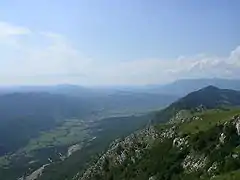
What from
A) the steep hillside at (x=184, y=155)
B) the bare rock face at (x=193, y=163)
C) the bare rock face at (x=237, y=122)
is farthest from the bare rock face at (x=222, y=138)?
the bare rock face at (x=193, y=163)

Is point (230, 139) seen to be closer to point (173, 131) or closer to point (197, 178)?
point (197, 178)

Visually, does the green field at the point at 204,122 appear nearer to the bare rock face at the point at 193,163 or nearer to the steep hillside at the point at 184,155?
the steep hillside at the point at 184,155

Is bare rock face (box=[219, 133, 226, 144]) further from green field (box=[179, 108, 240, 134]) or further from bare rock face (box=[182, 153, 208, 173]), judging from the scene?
green field (box=[179, 108, 240, 134])

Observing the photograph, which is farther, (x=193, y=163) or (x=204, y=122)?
(x=204, y=122)

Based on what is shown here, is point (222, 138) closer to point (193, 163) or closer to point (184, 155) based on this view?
point (193, 163)

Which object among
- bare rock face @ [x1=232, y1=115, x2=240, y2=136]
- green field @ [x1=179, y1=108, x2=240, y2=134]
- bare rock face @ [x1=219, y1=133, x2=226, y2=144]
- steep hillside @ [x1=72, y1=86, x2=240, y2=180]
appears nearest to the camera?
steep hillside @ [x1=72, y1=86, x2=240, y2=180]

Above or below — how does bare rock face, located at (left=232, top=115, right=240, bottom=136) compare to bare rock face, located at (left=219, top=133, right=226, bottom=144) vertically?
above

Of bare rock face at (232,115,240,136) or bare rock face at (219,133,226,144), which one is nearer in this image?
bare rock face at (219,133,226,144)

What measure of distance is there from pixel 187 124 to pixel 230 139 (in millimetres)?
43298

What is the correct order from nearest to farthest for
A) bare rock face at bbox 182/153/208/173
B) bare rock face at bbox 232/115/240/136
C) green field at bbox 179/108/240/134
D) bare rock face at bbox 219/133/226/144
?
1. bare rock face at bbox 182/153/208/173
2. bare rock face at bbox 219/133/226/144
3. bare rock face at bbox 232/115/240/136
4. green field at bbox 179/108/240/134

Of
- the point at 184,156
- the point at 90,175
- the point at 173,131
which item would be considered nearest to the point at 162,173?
the point at 184,156

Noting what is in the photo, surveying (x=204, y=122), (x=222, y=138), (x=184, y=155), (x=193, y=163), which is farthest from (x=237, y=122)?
(x=204, y=122)

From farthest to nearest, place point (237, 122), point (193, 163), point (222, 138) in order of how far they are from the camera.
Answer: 1. point (237, 122)
2. point (222, 138)
3. point (193, 163)

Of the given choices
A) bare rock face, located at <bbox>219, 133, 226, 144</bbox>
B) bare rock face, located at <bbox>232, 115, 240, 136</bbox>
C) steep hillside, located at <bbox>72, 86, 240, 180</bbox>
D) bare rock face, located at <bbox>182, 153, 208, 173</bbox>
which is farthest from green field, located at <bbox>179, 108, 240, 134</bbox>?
bare rock face, located at <bbox>219, 133, 226, 144</bbox>
